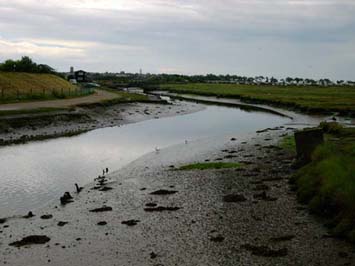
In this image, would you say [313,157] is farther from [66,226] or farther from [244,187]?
[66,226]

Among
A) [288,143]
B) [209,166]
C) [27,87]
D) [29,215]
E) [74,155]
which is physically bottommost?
[74,155]

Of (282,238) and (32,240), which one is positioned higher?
(282,238)

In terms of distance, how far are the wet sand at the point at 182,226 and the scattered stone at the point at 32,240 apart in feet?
0.42

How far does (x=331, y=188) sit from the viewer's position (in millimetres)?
18125

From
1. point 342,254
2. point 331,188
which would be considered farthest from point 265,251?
point 331,188

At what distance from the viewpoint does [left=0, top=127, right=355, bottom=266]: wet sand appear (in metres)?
14.5

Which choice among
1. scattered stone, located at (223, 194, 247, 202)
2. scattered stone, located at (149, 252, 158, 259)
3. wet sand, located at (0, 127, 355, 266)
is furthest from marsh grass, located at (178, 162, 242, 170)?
scattered stone, located at (149, 252, 158, 259)

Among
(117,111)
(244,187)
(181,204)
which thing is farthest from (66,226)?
(117,111)

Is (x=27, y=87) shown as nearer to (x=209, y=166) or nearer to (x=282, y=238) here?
(x=209, y=166)

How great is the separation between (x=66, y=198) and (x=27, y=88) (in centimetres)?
5612

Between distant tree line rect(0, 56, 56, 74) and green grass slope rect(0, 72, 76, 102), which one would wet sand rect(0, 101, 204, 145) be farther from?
distant tree line rect(0, 56, 56, 74)

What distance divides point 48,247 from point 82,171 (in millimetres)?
13680

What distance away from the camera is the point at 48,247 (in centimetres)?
1559

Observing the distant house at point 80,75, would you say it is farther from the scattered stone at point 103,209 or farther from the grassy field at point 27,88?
the scattered stone at point 103,209
